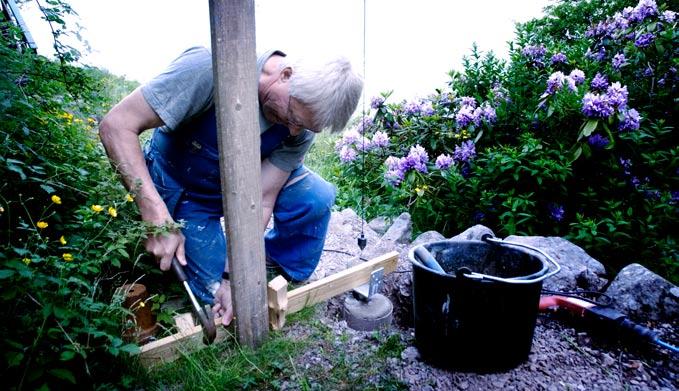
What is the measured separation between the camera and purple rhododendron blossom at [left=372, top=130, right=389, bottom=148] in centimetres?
397

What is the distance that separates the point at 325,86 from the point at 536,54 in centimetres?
256

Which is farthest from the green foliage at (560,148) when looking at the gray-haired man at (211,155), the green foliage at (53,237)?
the green foliage at (53,237)

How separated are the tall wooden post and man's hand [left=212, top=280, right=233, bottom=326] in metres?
0.10

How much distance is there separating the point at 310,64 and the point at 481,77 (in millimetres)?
2496

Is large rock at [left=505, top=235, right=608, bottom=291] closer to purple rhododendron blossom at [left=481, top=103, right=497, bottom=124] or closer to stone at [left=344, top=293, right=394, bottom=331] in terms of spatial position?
stone at [left=344, top=293, right=394, bottom=331]

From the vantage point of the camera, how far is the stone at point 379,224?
12.0 feet

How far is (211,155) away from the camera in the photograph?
2.15 meters

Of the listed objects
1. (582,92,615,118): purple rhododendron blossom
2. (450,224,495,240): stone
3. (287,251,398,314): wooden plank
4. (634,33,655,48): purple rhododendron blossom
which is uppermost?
(634,33,655,48): purple rhododendron blossom

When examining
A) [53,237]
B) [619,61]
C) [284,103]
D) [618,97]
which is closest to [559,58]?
[619,61]

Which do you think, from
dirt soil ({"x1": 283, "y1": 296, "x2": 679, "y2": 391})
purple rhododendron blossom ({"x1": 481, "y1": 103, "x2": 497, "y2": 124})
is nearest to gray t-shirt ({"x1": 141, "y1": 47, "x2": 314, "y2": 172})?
dirt soil ({"x1": 283, "y1": 296, "x2": 679, "y2": 391})

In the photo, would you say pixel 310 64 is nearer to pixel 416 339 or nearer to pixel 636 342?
pixel 416 339

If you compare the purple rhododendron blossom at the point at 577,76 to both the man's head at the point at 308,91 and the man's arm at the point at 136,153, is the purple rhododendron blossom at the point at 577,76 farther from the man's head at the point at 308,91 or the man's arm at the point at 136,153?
the man's arm at the point at 136,153

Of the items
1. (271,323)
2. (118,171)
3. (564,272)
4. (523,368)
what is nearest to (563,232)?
(564,272)

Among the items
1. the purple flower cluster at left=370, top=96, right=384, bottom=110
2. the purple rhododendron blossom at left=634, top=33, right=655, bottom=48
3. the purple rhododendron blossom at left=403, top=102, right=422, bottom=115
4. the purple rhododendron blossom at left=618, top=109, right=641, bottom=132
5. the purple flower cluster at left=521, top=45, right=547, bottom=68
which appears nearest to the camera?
the purple rhododendron blossom at left=618, top=109, right=641, bottom=132
